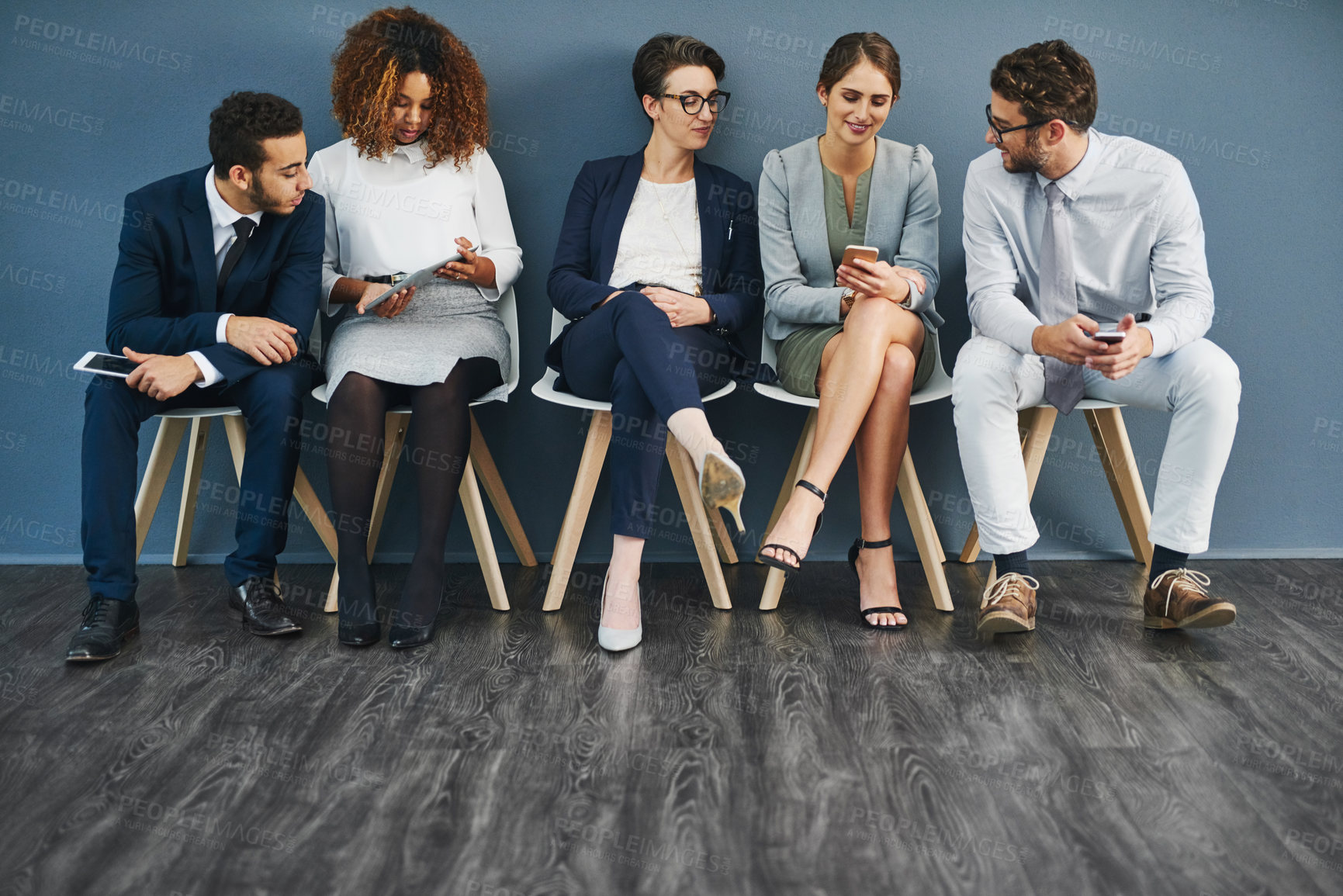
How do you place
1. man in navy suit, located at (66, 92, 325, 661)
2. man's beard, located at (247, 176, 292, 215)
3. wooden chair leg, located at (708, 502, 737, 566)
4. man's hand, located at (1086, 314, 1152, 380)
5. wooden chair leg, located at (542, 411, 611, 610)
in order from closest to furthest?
1. man's hand, located at (1086, 314, 1152, 380)
2. man in navy suit, located at (66, 92, 325, 661)
3. man's beard, located at (247, 176, 292, 215)
4. wooden chair leg, located at (542, 411, 611, 610)
5. wooden chair leg, located at (708, 502, 737, 566)

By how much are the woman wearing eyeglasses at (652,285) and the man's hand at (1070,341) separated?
2.32ft

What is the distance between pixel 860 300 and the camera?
7.27 ft

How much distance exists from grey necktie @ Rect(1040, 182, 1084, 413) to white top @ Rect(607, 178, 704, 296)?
0.82 metres

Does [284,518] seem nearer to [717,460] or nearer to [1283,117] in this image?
[717,460]

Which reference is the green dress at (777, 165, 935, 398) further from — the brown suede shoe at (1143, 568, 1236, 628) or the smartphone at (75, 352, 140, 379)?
the smartphone at (75, 352, 140, 379)

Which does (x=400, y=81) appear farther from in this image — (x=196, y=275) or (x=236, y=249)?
(x=196, y=275)

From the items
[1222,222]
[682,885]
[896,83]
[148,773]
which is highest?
[896,83]

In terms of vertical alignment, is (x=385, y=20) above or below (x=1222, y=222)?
above

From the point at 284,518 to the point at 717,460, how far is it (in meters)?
1.07

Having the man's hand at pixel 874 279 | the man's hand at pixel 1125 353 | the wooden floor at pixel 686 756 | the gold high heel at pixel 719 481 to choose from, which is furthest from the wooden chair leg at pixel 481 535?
the man's hand at pixel 1125 353

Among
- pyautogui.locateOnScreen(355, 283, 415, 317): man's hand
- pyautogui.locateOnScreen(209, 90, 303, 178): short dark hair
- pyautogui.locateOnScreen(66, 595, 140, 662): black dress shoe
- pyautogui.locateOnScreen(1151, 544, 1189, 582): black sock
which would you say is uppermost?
pyautogui.locateOnScreen(209, 90, 303, 178): short dark hair

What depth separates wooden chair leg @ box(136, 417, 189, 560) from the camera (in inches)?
93.8

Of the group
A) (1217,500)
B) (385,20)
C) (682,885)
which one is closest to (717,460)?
(682,885)

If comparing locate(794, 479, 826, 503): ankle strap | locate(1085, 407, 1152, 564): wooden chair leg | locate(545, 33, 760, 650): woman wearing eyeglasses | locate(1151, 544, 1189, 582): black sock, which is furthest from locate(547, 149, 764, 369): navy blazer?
locate(1151, 544, 1189, 582): black sock
